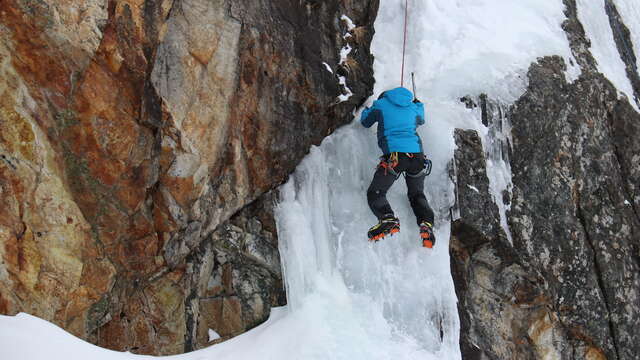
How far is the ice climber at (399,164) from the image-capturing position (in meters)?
4.91

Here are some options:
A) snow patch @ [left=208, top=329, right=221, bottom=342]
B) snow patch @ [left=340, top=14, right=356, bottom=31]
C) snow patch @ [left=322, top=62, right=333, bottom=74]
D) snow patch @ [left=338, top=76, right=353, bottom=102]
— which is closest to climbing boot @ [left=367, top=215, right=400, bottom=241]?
snow patch @ [left=338, top=76, right=353, bottom=102]

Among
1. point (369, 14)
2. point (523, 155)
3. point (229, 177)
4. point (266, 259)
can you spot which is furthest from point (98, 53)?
point (523, 155)

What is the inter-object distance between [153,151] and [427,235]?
241 centimetres

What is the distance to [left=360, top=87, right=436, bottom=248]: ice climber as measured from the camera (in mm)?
4914

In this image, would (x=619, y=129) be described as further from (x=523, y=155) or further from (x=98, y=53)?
(x=98, y=53)

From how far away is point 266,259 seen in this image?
17.1 ft

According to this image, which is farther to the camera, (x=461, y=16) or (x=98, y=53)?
(x=461, y=16)

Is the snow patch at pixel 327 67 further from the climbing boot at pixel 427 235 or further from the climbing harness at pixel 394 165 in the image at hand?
the climbing boot at pixel 427 235

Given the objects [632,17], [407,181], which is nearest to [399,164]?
[407,181]

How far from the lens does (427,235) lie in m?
4.88

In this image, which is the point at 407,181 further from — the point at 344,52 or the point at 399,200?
the point at 344,52

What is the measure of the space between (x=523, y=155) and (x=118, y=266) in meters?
4.09

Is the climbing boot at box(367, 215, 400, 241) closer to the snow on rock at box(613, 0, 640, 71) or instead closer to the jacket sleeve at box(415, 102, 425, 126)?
the jacket sleeve at box(415, 102, 425, 126)

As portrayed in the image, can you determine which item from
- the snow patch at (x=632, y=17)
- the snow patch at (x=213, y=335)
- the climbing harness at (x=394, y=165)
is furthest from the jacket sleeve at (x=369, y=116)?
the snow patch at (x=632, y=17)
